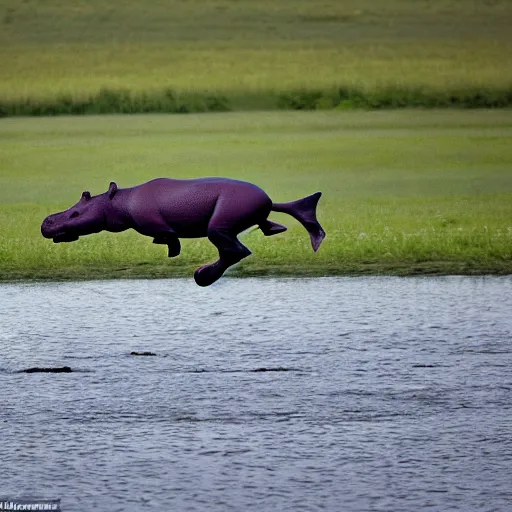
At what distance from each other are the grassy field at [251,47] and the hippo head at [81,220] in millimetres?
17370

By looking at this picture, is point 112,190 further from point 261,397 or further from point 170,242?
point 261,397

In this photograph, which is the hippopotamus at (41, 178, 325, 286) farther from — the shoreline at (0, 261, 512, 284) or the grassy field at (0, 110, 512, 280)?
the grassy field at (0, 110, 512, 280)

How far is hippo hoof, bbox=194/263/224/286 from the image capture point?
389cm

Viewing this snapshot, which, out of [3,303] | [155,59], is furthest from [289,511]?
[155,59]

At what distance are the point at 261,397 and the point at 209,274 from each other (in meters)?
3.48

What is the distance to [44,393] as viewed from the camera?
7.47 m

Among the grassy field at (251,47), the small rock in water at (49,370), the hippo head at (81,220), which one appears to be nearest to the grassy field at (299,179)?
the grassy field at (251,47)

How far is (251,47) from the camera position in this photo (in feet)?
74.3

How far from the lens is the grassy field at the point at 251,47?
2141 centimetres

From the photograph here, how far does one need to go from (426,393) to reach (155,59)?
15.3 m

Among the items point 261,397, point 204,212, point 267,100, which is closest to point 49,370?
point 261,397

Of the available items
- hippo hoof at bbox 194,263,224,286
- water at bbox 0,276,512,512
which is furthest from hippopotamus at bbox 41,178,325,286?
water at bbox 0,276,512,512

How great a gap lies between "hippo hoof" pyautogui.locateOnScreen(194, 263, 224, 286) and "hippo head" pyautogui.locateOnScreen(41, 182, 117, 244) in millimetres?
318

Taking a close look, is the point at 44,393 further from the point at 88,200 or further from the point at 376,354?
the point at 88,200
